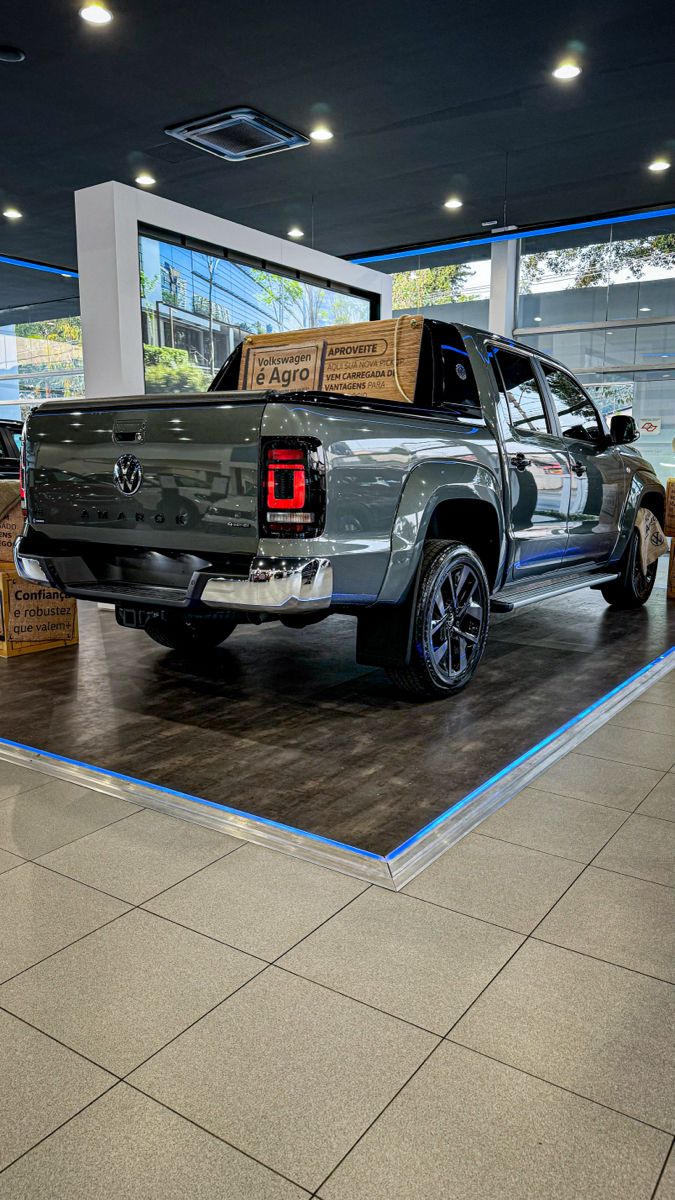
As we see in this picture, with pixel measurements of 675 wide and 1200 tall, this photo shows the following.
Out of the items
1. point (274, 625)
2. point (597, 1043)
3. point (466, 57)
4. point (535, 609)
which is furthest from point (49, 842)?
point (466, 57)

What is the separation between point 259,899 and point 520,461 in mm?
3027

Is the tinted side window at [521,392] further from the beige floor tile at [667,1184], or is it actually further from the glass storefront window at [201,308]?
the glass storefront window at [201,308]

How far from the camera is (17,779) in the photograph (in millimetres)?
3205

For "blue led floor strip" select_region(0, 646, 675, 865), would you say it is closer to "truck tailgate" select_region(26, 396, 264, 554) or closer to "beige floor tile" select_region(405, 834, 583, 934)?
"beige floor tile" select_region(405, 834, 583, 934)

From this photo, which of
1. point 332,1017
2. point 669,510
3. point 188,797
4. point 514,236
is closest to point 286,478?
point 188,797

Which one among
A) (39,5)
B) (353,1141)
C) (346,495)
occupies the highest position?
(39,5)

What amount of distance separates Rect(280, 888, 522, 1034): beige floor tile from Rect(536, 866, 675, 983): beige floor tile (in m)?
0.16

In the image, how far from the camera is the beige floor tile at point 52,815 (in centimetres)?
270

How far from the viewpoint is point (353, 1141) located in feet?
5.01

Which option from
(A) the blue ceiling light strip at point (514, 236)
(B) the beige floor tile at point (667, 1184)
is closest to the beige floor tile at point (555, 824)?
(B) the beige floor tile at point (667, 1184)

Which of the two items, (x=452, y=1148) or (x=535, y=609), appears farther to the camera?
(x=535, y=609)

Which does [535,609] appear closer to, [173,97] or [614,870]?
[614,870]

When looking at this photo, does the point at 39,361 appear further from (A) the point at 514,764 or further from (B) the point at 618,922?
(B) the point at 618,922

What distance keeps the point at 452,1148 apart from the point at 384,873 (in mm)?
989
